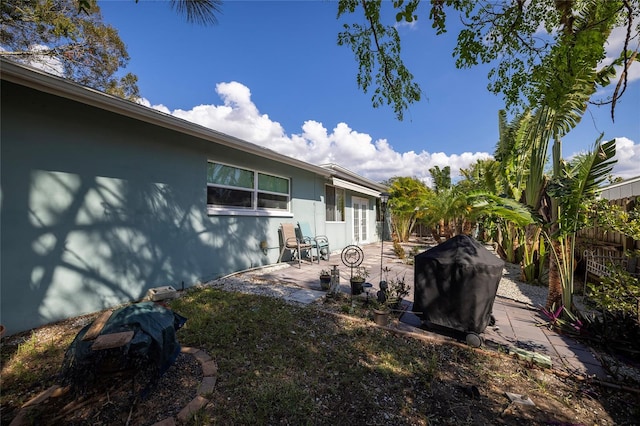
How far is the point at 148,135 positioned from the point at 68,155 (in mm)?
1315

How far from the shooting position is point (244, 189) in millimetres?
7402

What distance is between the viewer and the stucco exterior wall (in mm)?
3605

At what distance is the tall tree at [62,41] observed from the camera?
6.96 metres

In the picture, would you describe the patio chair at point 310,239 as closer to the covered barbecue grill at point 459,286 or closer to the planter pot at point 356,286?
the planter pot at point 356,286

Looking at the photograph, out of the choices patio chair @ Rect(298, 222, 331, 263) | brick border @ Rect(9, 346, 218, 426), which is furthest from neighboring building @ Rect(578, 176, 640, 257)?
brick border @ Rect(9, 346, 218, 426)

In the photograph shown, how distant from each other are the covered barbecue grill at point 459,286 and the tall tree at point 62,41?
291 inches

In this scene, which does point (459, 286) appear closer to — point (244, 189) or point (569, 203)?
point (569, 203)

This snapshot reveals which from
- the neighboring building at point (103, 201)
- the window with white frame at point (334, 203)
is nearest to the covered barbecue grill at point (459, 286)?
the neighboring building at point (103, 201)

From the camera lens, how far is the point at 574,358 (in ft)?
11.1

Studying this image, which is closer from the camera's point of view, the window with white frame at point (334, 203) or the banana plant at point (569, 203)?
the banana plant at point (569, 203)

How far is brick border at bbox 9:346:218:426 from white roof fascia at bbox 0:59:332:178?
3.62 m

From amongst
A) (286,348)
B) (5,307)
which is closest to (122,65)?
(5,307)

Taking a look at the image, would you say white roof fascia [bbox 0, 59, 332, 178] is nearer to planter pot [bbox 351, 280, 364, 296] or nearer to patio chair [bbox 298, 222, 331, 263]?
patio chair [bbox 298, 222, 331, 263]

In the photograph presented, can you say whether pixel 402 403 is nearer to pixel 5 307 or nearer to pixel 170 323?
pixel 170 323
